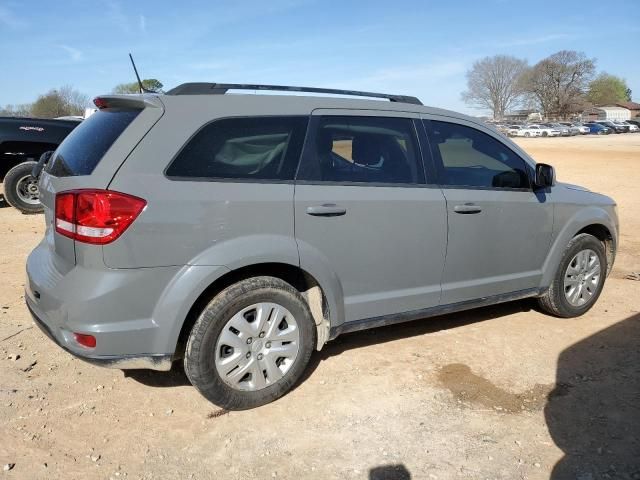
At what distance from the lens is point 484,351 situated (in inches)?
164

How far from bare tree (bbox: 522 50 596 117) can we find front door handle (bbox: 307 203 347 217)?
10590 centimetres

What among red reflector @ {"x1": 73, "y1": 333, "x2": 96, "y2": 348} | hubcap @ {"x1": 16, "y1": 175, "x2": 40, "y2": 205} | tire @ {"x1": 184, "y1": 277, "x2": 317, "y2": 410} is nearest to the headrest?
tire @ {"x1": 184, "y1": 277, "x2": 317, "y2": 410}

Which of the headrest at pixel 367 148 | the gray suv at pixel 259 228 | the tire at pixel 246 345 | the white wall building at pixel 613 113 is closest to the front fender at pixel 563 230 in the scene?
the gray suv at pixel 259 228

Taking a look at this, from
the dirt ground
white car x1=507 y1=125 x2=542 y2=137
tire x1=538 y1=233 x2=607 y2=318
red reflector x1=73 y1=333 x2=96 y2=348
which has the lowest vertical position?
white car x1=507 y1=125 x2=542 y2=137

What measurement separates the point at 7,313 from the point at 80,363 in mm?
1355

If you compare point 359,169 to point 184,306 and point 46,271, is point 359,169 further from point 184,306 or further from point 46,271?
point 46,271

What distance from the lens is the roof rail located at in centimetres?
325

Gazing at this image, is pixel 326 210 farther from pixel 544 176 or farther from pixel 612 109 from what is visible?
pixel 612 109

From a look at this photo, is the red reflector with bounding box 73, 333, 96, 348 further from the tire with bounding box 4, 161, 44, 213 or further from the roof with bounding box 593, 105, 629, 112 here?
the roof with bounding box 593, 105, 629, 112

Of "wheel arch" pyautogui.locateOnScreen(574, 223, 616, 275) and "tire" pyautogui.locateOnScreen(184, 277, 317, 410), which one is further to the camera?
"wheel arch" pyautogui.locateOnScreen(574, 223, 616, 275)

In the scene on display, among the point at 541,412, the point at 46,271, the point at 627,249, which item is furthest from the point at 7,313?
the point at 627,249

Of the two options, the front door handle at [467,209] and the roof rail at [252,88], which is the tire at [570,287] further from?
the roof rail at [252,88]

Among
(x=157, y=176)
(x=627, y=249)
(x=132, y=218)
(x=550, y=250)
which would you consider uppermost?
(x=157, y=176)

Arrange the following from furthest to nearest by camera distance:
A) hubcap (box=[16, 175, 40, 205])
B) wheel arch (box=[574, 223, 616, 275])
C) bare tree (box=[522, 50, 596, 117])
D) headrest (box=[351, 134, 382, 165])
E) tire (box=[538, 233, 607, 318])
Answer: bare tree (box=[522, 50, 596, 117]) → hubcap (box=[16, 175, 40, 205]) → wheel arch (box=[574, 223, 616, 275]) → tire (box=[538, 233, 607, 318]) → headrest (box=[351, 134, 382, 165])
